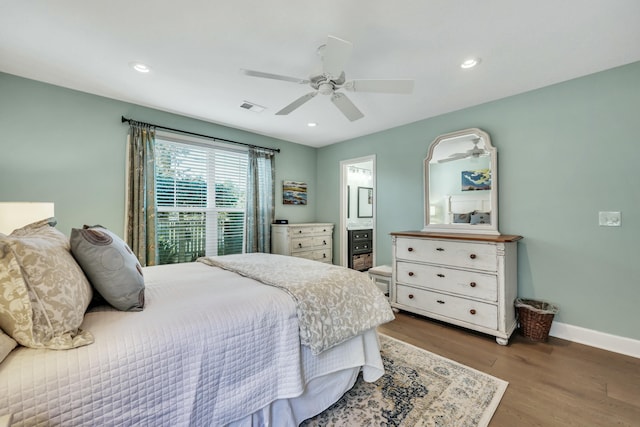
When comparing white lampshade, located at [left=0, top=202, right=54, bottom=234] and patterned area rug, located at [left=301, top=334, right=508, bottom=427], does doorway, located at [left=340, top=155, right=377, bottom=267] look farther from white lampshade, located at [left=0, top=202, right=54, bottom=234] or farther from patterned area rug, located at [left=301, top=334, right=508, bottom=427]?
white lampshade, located at [left=0, top=202, right=54, bottom=234]

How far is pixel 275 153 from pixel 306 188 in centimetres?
88

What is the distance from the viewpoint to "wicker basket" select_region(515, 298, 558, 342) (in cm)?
244

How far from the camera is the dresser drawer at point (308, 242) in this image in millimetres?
4122

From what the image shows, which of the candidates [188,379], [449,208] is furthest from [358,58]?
[188,379]

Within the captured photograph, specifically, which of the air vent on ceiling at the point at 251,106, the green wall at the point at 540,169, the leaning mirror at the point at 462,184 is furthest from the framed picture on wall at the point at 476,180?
the air vent on ceiling at the point at 251,106

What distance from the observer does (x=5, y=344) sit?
32.0 inches

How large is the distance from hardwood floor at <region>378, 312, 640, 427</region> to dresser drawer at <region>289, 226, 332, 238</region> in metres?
1.93

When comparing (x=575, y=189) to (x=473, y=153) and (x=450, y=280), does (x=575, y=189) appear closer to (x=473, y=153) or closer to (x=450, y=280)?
(x=473, y=153)

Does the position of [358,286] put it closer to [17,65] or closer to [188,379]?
[188,379]

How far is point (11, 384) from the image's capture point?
2.44ft

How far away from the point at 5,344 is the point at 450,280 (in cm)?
304

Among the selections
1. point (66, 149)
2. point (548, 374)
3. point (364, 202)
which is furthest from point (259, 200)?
point (548, 374)

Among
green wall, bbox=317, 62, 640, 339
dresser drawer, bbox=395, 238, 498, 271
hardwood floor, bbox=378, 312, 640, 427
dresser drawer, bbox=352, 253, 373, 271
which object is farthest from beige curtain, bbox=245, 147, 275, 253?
green wall, bbox=317, 62, 640, 339

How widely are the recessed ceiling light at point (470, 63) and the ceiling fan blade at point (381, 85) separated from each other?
71 centimetres
